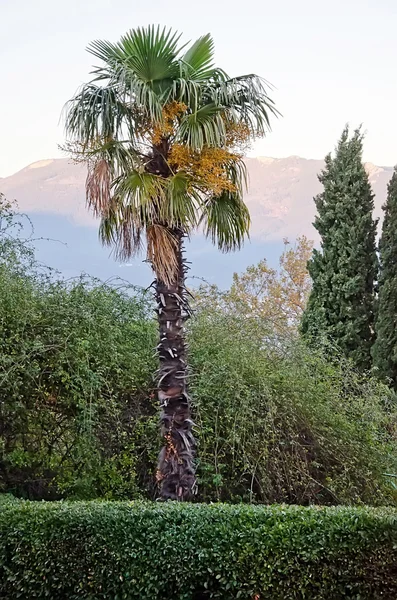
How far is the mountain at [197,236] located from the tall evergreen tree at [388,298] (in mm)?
680

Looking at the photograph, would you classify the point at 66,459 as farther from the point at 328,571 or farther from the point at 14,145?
the point at 14,145

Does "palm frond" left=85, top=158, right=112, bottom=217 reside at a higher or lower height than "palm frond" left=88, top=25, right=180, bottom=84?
lower

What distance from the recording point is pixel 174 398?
4.23 meters

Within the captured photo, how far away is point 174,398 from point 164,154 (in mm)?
2008

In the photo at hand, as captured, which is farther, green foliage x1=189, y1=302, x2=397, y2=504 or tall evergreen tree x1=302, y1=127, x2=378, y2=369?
tall evergreen tree x1=302, y1=127, x2=378, y2=369

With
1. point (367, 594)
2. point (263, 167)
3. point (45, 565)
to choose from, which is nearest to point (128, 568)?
point (45, 565)

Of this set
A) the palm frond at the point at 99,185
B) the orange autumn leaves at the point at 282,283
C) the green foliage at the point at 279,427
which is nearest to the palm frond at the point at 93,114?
the palm frond at the point at 99,185

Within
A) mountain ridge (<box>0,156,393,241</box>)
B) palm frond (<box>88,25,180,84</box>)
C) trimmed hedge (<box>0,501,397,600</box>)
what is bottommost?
trimmed hedge (<box>0,501,397,600</box>)

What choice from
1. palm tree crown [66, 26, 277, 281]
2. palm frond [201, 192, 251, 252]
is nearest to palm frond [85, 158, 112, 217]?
palm tree crown [66, 26, 277, 281]

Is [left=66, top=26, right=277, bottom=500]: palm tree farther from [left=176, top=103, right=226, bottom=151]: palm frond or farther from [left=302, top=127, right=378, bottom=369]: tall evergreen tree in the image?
[left=302, top=127, right=378, bottom=369]: tall evergreen tree

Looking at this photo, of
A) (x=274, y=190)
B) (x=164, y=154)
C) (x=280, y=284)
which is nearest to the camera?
(x=164, y=154)

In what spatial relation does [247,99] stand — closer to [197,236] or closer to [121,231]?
[197,236]

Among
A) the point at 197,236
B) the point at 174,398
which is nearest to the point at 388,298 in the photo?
the point at 197,236

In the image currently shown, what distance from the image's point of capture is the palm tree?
411 cm
